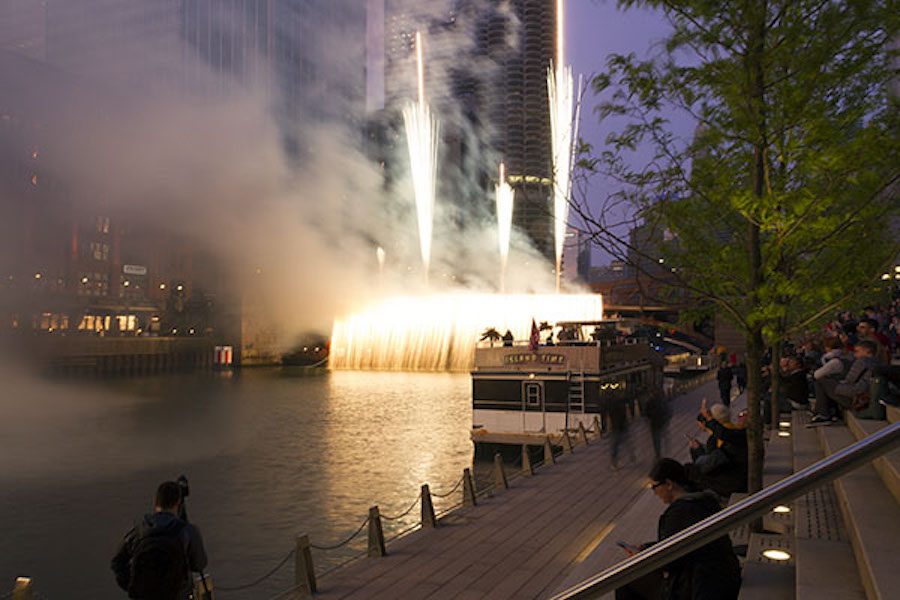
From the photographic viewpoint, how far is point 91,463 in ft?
118

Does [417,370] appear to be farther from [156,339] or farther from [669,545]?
[669,545]

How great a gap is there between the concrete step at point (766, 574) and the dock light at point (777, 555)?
0.11 ft

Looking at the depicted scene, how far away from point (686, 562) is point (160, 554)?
4.65m

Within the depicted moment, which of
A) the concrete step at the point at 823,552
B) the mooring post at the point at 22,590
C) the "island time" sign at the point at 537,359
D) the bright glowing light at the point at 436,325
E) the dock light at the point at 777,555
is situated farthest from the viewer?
the bright glowing light at the point at 436,325

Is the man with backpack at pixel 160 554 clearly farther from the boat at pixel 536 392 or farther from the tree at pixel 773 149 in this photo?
the boat at pixel 536 392

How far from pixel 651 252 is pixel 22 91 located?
125755 millimetres

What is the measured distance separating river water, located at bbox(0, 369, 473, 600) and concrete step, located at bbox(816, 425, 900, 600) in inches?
519

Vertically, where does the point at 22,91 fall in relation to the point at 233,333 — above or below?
above

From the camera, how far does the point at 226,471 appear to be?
1319 inches

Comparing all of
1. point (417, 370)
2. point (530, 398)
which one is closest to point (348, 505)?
point (530, 398)

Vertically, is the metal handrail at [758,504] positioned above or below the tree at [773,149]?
below

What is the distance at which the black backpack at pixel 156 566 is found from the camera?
6461mm

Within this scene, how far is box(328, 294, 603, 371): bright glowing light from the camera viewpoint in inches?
3647

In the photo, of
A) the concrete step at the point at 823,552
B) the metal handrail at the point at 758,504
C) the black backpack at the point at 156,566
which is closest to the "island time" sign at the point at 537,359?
the concrete step at the point at 823,552
